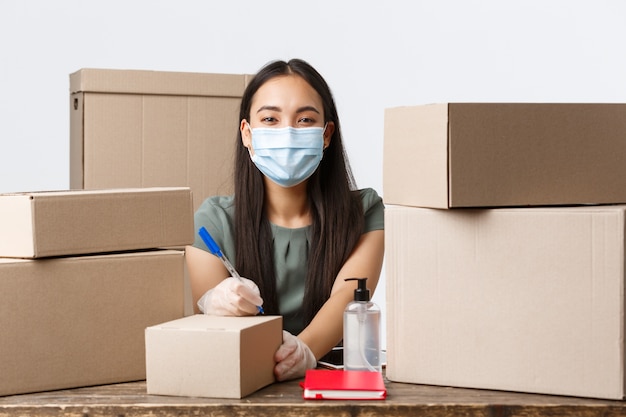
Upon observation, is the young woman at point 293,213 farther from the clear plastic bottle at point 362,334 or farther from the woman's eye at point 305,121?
the clear plastic bottle at point 362,334

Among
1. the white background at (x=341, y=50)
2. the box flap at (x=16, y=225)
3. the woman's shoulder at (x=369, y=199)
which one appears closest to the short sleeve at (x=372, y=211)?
the woman's shoulder at (x=369, y=199)

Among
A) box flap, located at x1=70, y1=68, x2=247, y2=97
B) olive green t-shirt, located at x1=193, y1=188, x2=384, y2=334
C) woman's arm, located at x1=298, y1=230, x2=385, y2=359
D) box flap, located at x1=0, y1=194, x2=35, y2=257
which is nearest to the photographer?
box flap, located at x1=0, y1=194, x2=35, y2=257

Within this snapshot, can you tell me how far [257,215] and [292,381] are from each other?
64cm

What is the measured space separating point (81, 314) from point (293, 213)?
2.34 feet

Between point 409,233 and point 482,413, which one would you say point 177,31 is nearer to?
point 409,233

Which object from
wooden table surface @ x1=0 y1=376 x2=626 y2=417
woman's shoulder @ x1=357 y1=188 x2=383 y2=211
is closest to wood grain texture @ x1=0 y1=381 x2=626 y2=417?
wooden table surface @ x1=0 y1=376 x2=626 y2=417

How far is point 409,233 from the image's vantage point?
1.39 metres

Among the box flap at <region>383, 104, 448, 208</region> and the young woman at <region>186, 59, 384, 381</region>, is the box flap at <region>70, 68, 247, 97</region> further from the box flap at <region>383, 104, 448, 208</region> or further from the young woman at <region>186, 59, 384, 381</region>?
the box flap at <region>383, 104, 448, 208</region>

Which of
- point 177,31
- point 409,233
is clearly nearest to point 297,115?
point 409,233

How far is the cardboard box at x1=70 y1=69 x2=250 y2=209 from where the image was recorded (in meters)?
2.17

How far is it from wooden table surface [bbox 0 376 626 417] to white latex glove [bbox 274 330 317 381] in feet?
0.29

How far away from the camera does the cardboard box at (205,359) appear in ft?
4.15

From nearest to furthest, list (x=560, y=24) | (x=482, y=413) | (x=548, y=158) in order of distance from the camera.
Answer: (x=482, y=413)
(x=548, y=158)
(x=560, y=24)

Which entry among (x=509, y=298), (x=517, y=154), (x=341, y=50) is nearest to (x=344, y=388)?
(x=509, y=298)
